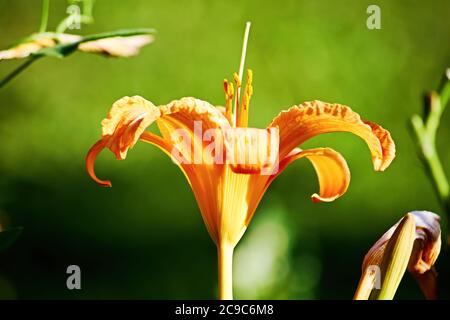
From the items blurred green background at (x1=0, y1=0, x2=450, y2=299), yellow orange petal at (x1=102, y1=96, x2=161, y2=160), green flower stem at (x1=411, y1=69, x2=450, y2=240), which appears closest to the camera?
green flower stem at (x1=411, y1=69, x2=450, y2=240)

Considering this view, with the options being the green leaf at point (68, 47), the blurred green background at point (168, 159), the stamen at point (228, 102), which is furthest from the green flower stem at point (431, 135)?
the blurred green background at point (168, 159)

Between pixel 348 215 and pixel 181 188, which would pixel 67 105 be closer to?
pixel 181 188

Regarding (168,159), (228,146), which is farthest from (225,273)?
(168,159)

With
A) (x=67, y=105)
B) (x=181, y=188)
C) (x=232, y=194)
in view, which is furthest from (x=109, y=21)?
(x=232, y=194)

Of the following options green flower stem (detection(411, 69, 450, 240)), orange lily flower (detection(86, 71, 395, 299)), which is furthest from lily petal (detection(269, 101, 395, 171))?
green flower stem (detection(411, 69, 450, 240))

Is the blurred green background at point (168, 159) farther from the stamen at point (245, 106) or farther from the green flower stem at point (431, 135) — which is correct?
the green flower stem at point (431, 135)

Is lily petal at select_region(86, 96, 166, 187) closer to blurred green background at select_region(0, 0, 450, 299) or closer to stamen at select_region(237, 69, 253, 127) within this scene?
stamen at select_region(237, 69, 253, 127)
